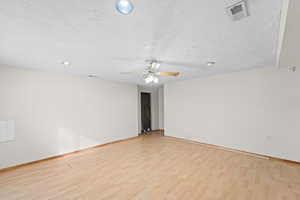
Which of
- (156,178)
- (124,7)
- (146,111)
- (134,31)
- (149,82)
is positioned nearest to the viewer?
(124,7)

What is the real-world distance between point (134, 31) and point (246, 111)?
3765 mm

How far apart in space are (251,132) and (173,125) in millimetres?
2633

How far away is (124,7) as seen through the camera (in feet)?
3.88

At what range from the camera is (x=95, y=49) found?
2.10 metres

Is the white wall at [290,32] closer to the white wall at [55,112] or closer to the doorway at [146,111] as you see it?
the white wall at [55,112]

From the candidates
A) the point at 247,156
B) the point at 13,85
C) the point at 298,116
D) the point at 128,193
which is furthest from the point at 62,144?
the point at 298,116

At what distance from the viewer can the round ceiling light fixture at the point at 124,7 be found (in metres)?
1.12

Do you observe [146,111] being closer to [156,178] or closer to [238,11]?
[156,178]

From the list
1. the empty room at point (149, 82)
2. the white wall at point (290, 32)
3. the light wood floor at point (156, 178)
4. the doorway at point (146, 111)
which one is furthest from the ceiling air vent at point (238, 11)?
the doorway at point (146, 111)

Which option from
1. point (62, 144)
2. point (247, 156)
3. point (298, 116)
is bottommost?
point (247, 156)

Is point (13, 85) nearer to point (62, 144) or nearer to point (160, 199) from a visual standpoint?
point (62, 144)

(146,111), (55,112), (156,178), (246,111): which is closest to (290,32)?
(246,111)

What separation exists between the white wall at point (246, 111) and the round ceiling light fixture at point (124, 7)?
378 centimetres

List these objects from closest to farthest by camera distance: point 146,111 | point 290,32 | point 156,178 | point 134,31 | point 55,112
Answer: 1. point 290,32
2. point 134,31
3. point 156,178
4. point 55,112
5. point 146,111
